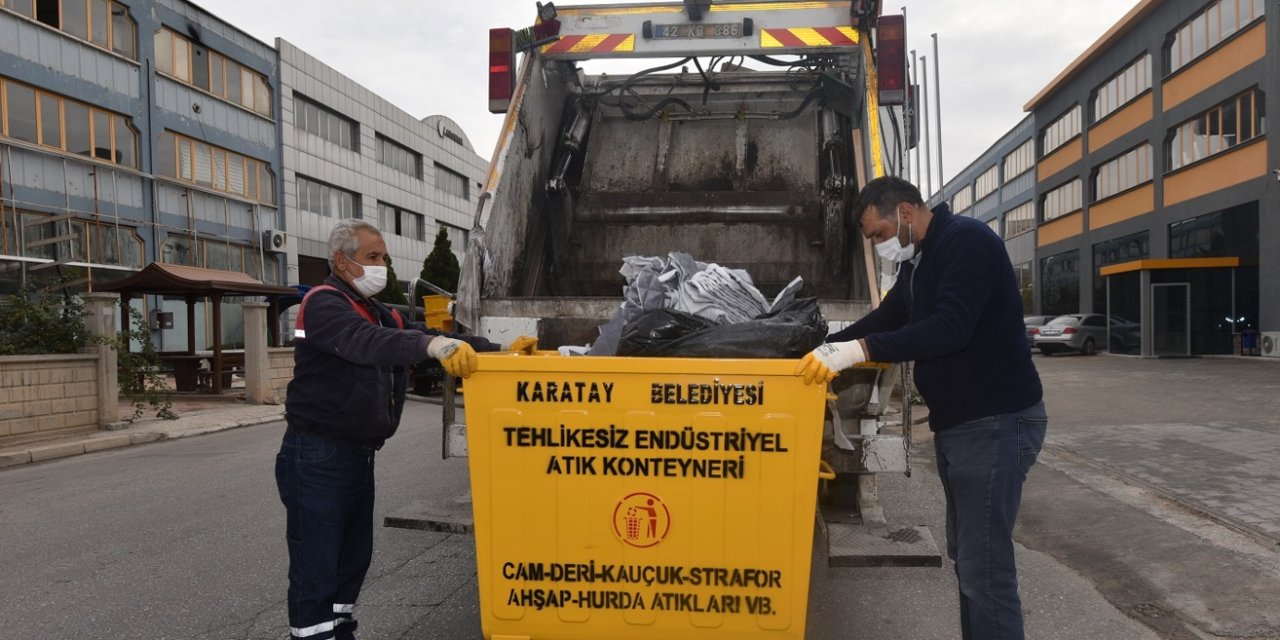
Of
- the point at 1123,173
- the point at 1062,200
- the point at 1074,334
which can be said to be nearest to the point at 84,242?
the point at 1074,334

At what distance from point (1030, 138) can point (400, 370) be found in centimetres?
4329

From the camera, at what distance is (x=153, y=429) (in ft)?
33.7

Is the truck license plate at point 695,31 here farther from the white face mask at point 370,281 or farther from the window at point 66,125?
the window at point 66,125

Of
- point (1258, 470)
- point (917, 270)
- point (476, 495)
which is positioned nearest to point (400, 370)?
point (476, 495)

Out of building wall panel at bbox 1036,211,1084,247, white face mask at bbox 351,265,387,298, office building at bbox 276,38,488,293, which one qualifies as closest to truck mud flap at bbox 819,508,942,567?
white face mask at bbox 351,265,387,298

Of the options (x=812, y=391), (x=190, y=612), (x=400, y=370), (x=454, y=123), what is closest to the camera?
(x=812, y=391)

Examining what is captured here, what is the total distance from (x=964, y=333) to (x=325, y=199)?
27.8 metres

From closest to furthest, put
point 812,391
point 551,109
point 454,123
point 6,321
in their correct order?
point 812,391 → point 551,109 → point 6,321 → point 454,123

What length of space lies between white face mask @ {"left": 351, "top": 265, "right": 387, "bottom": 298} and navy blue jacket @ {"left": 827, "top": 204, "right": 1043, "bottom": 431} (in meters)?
1.72

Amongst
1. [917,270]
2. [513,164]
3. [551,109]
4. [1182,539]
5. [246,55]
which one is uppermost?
[246,55]

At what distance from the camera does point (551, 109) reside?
5.45 metres

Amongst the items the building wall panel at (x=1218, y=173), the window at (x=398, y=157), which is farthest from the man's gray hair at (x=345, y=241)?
the window at (x=398, y=157)

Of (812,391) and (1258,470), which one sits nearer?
(812,391)

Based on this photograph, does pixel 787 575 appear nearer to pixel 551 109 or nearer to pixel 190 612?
pixel 190 612
